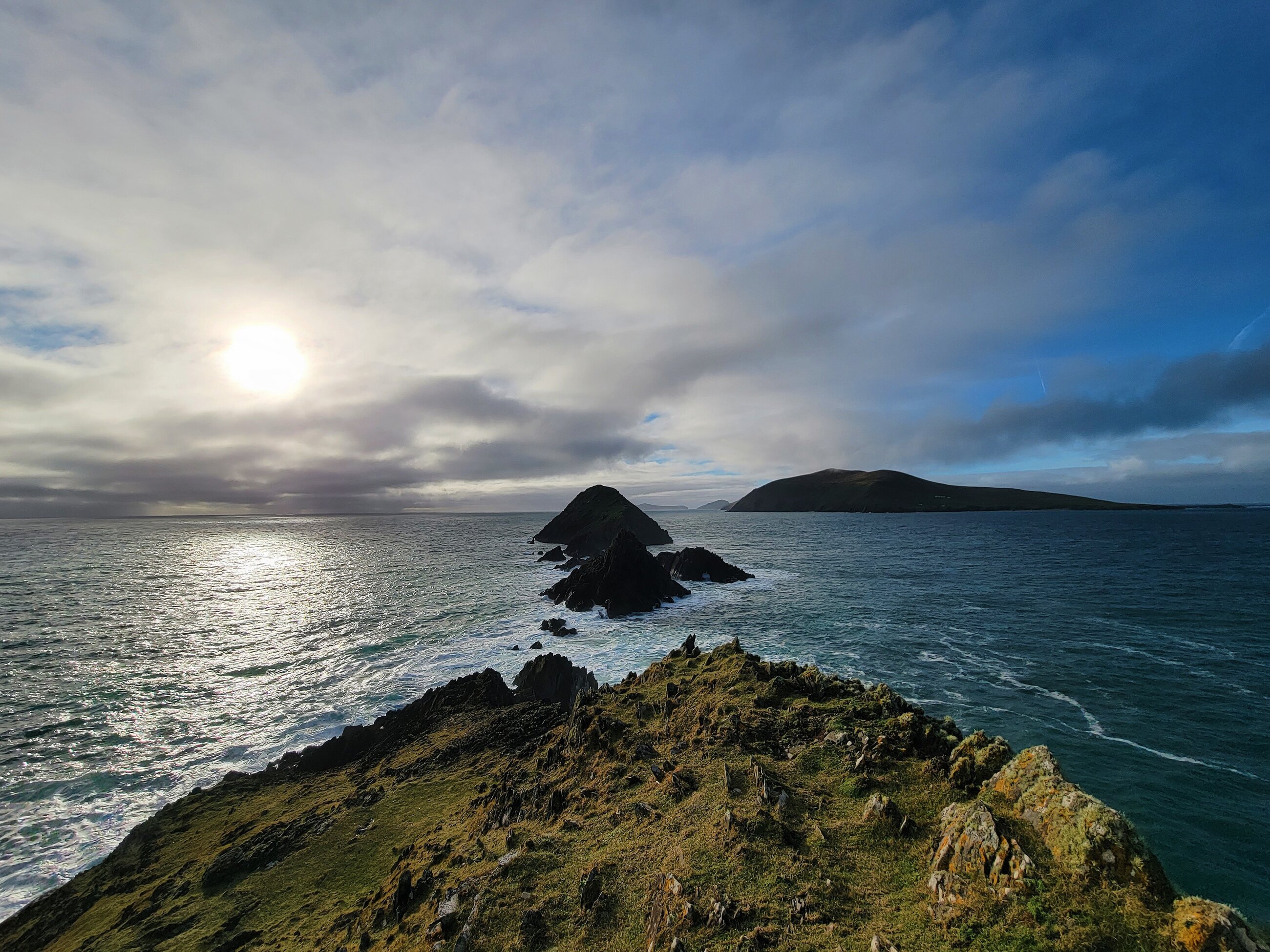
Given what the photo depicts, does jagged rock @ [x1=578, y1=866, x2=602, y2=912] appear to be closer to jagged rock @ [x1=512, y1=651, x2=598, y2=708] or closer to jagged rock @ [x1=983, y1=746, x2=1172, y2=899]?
jagged rock @ [x1=983, y1=746, x2=1172, y2=899]

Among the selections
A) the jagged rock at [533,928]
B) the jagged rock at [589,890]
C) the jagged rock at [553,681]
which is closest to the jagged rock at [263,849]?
the jagged rock at [533,928]

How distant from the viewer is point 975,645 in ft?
126

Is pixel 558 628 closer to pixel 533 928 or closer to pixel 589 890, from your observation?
pixel 589 890

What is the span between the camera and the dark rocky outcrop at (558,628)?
152ft

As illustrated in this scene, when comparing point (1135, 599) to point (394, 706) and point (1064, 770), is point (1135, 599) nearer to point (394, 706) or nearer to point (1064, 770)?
point (1064, 770)

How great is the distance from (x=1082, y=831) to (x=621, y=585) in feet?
166

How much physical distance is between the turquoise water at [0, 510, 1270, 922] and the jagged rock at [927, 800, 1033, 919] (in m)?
12.9

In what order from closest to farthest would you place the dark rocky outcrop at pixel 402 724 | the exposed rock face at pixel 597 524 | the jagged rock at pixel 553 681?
the dark rocky outcrop at pixel 402 724
the jagged rock at pixel 553 681
the exposed rock face at pixel 597 524

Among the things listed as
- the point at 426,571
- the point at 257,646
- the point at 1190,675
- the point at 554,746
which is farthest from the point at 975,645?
the point at 426,571

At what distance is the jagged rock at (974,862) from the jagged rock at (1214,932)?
5.81 ft

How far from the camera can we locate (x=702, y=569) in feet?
248

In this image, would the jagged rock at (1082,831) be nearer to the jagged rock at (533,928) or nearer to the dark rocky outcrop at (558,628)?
the jagged rock at (533,928)

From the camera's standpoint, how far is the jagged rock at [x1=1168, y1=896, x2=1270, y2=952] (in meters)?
6.94

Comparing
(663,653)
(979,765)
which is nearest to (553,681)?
(663,653)
